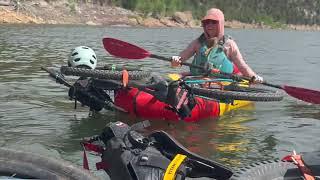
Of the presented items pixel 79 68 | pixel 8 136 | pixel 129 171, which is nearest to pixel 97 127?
pixel 79 68

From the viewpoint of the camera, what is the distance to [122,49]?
10500mm

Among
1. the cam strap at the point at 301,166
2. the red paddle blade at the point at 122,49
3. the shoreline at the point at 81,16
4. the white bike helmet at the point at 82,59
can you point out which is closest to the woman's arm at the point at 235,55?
the red paddle blade at the point at 122,49

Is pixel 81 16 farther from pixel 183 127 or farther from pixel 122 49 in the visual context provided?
pixel 183 127

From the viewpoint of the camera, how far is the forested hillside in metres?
122

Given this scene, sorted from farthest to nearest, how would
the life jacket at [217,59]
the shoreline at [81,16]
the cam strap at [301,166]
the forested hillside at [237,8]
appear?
the forested hillside at [237,8] < the shoreline at [81,16] < the life jacket at [217,59] < the cam strap at [301,166]

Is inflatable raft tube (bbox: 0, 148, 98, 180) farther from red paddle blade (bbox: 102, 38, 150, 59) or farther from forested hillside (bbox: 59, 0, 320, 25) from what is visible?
forested hillside (bbox: 59, 0, 320, 25)

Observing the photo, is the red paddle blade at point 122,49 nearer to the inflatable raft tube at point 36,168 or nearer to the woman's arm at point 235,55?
the woman's arm at point 235,55

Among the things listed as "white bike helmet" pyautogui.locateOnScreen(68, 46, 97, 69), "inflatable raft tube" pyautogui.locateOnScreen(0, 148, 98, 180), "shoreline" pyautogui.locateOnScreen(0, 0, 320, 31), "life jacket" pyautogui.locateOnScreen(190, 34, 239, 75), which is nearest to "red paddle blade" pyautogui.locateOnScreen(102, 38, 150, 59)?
"life jacket" pyautogui.locateOnScreen(190, 34, 239, 75)

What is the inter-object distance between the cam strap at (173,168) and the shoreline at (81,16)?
240ft

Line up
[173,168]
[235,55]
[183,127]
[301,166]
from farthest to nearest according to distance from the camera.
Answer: [235,55], [183,127], [173,168], [301,166]

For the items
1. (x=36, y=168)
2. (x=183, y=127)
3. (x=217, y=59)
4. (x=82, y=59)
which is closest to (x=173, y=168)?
(x=36, y=168)

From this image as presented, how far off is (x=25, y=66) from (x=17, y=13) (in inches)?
2576

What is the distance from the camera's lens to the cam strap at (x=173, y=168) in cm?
432

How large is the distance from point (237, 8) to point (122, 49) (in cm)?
15917
